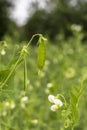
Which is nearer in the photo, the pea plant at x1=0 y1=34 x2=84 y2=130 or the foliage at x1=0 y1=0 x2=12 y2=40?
the pea plant at x1=0 y1=34 x2=84 y2=130

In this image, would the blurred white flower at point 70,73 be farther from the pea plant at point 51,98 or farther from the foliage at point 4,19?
the foliage at point 4,19

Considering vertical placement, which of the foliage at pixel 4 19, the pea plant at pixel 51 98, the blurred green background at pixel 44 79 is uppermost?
the foliage at pixel 4 19

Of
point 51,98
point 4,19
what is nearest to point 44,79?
point 51,98

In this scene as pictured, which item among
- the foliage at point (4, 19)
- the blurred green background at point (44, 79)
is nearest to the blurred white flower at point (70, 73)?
Result: the blurred green background at point (44, 79)

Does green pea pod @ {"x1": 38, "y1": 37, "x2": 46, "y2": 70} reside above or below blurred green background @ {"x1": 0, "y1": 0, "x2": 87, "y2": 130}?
below

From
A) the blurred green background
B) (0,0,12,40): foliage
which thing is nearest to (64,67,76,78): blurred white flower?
the blurred green background

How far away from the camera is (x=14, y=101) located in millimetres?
2307

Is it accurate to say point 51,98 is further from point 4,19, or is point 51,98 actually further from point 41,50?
point 4,19

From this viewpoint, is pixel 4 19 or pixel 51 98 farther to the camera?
pixel 4 19

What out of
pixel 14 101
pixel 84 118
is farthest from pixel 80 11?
pixel 84 118

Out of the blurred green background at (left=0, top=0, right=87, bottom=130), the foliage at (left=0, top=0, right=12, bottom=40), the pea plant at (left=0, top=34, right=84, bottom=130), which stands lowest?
the pea plant at (left=0, top=34, right=84, bottom=130)

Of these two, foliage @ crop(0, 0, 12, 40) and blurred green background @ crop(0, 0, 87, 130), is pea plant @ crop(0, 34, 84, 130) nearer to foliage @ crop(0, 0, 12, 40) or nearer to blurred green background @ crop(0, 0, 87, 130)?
blurred green background @ crop(0, 0, 87, 130)

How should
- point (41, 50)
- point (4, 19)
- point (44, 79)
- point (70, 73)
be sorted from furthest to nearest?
point (4, 19), point (44, 79), point (70, 73), point (41, 50)

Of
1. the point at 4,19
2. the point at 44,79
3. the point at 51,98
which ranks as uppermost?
the point at 4,19
